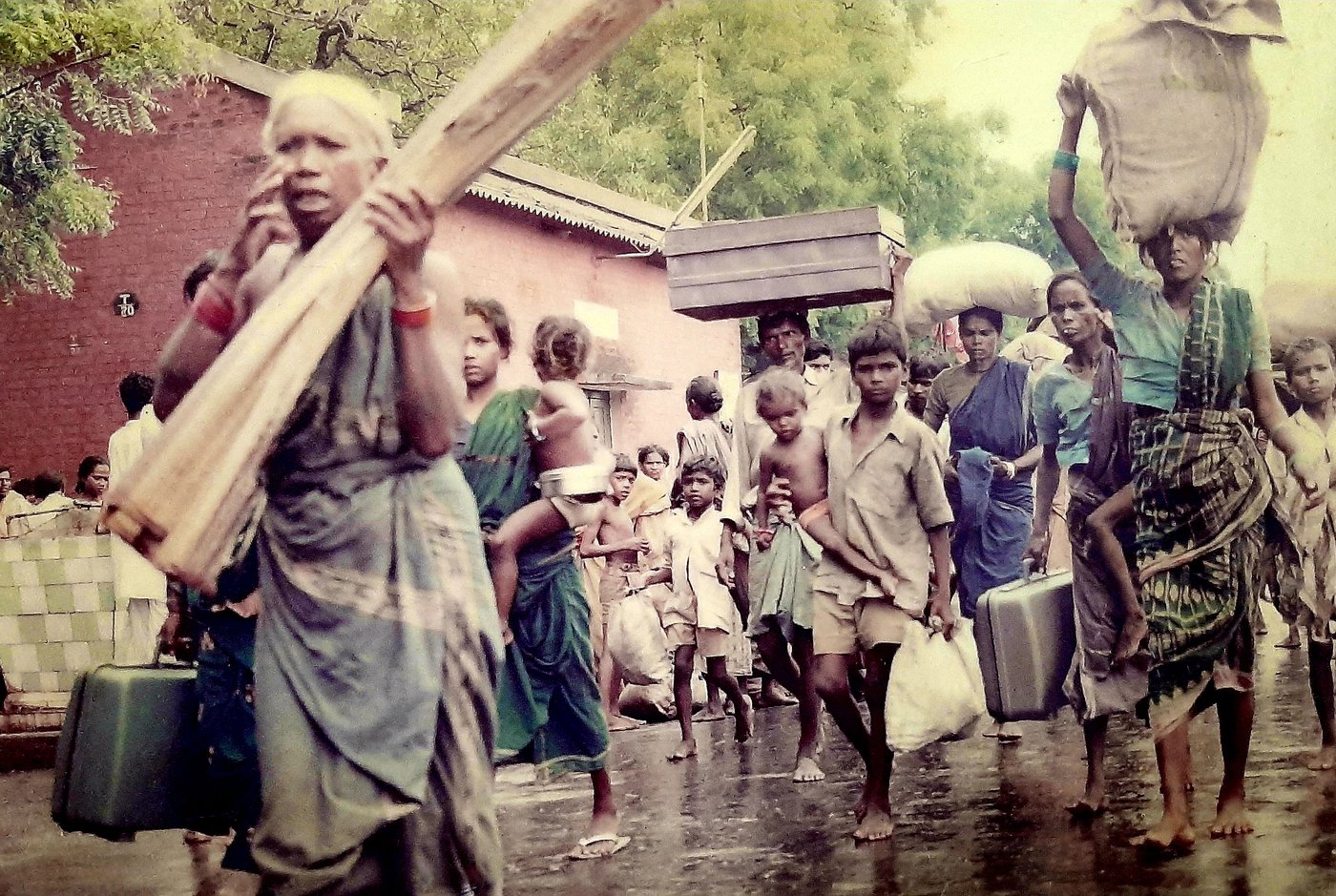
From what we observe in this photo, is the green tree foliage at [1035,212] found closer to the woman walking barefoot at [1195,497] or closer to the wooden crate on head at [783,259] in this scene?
the woman walking barefoot at [1195,497]

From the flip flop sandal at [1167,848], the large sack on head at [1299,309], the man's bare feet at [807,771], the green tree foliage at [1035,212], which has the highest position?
the green tree foliage at [1035,212]

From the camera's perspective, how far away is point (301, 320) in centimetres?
386

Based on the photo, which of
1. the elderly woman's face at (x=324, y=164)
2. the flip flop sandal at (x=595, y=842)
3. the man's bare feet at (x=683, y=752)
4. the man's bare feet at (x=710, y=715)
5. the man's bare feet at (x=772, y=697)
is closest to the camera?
the elderly woman's face at (x=324, y=164)

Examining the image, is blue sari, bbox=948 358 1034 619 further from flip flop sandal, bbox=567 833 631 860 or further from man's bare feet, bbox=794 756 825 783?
flip flop sandal, bbox=567 833 631 860

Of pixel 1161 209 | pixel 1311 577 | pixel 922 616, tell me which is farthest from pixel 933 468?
pixel 1311 577

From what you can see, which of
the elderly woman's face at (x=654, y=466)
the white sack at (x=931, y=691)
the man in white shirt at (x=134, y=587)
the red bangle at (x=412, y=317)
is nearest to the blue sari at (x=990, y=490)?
the white sack at (x=931, y=691)

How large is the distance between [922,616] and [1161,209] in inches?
59.4

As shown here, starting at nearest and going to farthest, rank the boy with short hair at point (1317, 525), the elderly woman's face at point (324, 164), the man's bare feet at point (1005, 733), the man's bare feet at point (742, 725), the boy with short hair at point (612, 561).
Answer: the elderly woman's face at point (324, 164), the boy with short hair at point (1317, 525), the boy with short hair at point (612, 561), the man's bare feet at point (1005, 733), the man's bare feet at point (742, 725)

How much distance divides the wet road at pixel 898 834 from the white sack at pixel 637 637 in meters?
0.55

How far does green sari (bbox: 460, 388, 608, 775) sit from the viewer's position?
5.39 meters

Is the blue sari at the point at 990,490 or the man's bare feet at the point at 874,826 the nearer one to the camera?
the man's bare feet at the point at 874,826

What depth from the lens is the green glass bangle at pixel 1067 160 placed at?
19.5 ft

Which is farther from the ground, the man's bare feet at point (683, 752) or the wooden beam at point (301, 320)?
the wooden beam at point (301, 320)

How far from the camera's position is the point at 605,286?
584 centimetres
